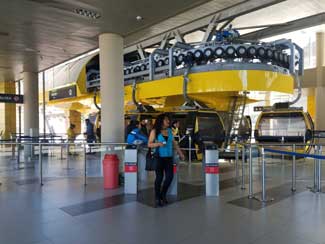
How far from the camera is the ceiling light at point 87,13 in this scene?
5948 millimetres

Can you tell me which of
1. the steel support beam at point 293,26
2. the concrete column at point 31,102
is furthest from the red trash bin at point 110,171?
the steel support beam at point 293,26

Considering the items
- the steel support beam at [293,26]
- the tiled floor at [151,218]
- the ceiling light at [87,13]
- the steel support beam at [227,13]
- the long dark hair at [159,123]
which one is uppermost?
the steel support beam at [293,26]

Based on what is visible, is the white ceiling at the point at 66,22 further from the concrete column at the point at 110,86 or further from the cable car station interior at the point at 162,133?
the concrete column at the point at 110,86

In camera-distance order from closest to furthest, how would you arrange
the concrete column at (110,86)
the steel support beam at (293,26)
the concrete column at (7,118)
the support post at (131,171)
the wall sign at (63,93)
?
the support post at (131,171)
the concrete column at (110,86)
the steel support beam at (293,26)
the wall sign at (63,93)
the concrete column at (7,118)

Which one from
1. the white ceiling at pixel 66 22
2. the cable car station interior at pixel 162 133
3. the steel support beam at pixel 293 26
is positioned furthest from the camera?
the steel support beam at pixel 293 26

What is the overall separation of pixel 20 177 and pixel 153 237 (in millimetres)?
5634

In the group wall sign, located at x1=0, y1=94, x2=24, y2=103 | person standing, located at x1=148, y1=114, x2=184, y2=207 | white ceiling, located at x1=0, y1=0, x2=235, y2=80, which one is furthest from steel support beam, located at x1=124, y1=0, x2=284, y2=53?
wall sign, located at x1=0, y1=94, x2=24, y2=103

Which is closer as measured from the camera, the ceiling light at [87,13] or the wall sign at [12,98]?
the ceiling light at [87,13]

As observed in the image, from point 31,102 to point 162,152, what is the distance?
10.4m

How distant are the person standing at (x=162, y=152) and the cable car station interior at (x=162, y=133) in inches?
0.7

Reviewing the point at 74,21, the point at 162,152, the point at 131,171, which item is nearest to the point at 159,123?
the point at 162,152

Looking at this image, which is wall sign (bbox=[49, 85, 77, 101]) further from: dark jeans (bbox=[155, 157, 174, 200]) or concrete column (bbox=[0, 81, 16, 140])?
concrete column (bbox=[0, 81, 16, 140])

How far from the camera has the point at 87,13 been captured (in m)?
6.12

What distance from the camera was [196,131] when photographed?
10.5 m
